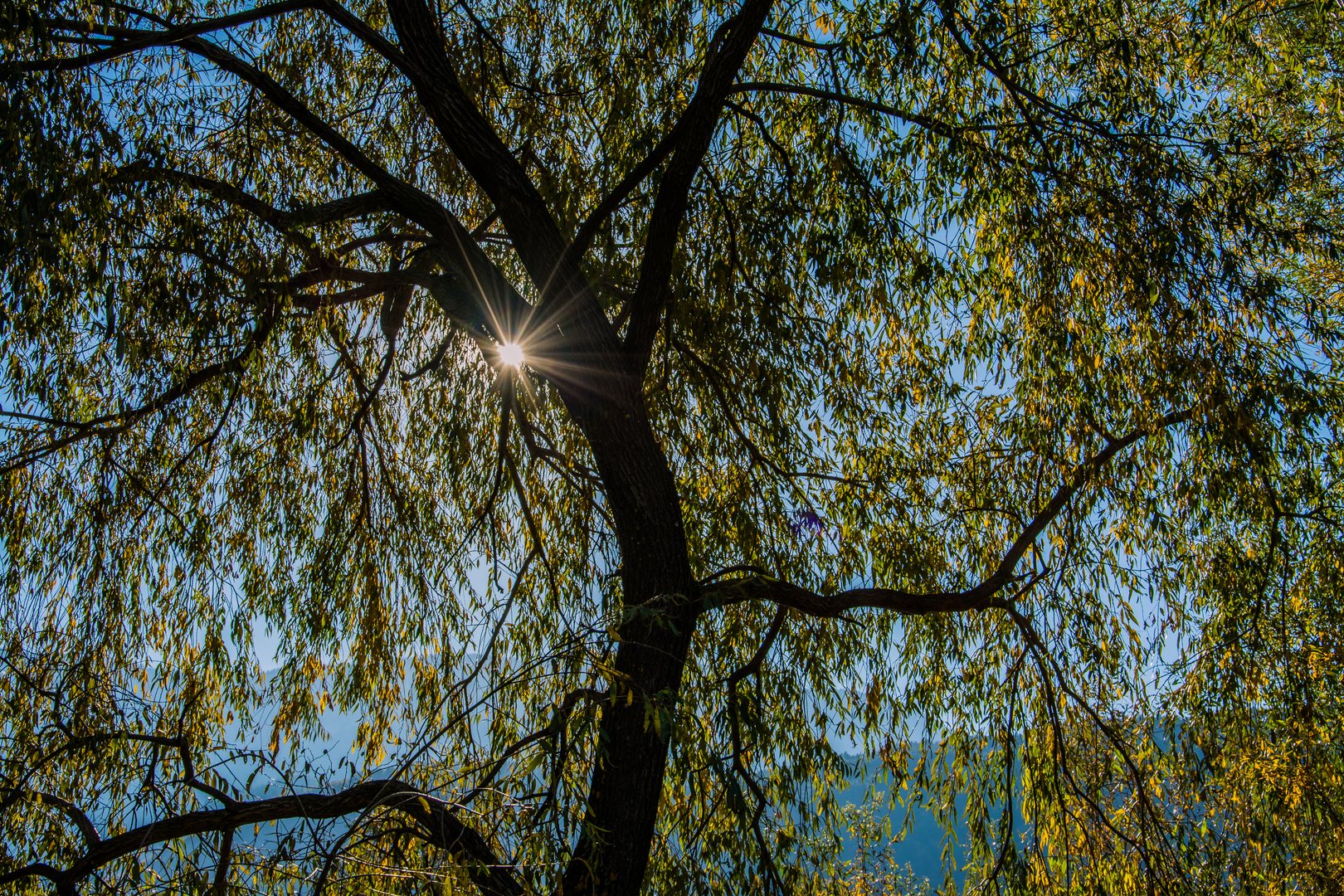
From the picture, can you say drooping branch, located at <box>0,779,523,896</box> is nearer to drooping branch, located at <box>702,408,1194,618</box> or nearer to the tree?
the tree

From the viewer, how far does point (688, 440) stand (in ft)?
13.2

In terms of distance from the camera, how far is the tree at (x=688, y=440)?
2.97 meters

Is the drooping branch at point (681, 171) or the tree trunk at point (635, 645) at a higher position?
the drooping branch at point (681, 171)

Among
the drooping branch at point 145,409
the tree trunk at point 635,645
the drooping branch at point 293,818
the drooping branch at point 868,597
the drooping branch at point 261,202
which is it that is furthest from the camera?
the drooping branch at point 145,409

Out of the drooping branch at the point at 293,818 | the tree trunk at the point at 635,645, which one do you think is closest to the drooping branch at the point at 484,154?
the tree trunk at the point at 635,645

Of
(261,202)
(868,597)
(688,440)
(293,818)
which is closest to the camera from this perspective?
(293,818)

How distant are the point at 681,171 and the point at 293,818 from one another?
2.29m

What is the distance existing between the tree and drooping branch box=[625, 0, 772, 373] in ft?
0.06

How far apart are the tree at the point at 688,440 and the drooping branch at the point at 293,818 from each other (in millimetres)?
31

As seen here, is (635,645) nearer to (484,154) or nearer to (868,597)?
(868,597)

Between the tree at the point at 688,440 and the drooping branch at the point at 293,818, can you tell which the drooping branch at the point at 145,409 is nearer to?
the tree at the point at 688,440

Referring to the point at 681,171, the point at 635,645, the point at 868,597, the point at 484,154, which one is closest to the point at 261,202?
the point at 484,154

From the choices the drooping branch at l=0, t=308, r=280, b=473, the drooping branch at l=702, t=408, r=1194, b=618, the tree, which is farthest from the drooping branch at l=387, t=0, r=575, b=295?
the drooping branch at l=702, t=408, r=1194, b=618

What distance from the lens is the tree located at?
117 inches
